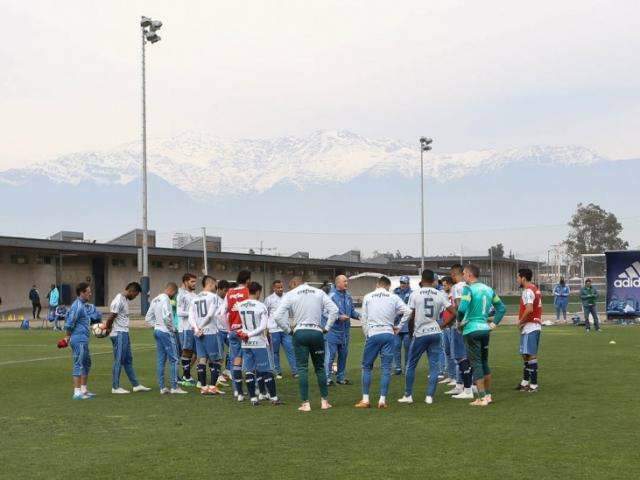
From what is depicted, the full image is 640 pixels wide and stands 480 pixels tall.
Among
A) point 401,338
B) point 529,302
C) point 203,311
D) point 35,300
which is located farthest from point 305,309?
point 35,300

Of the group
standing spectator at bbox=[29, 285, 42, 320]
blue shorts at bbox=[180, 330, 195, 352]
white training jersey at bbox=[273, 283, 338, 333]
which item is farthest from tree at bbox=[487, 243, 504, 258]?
white training jersey at bbox=[273, 283, 338, 333]

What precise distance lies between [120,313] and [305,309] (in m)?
3.95

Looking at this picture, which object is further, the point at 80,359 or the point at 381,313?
the point at 80,359

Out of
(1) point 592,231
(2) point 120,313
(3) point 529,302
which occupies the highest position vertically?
(1) point 592,231

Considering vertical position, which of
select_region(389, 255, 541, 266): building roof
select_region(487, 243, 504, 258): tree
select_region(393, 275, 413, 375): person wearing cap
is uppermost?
select_region(487, 243, 504, 258): tree

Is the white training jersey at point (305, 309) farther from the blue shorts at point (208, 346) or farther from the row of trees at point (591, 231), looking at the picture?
the row of trees at point (591, 231)

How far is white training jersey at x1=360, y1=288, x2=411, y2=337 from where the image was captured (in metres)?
13.6

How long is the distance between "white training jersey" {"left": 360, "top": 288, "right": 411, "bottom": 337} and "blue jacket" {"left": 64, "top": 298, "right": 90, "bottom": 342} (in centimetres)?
476

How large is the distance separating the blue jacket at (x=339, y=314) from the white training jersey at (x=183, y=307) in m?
2.70

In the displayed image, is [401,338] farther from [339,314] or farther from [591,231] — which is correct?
[591,231]

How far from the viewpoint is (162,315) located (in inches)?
617

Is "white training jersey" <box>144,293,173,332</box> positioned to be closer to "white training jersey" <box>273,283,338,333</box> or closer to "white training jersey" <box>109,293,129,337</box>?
"white training jersey" <box>109,293,129,337</box>

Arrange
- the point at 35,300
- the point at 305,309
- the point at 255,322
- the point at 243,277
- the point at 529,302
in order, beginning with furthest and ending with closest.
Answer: the point at 35,300, the point at 529,302, the point at 243,277, the point at 255,322, the point at 305,309

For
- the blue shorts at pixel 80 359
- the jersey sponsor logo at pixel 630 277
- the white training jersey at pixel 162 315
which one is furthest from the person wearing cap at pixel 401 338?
the jersey sponsor logo at pixel 630 277
